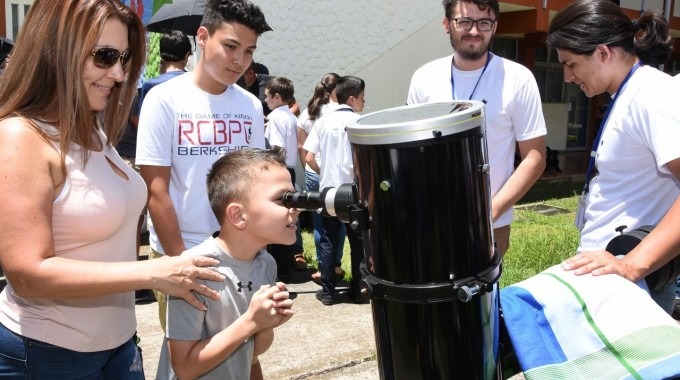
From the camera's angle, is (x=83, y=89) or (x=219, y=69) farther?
(x=219, y=69)

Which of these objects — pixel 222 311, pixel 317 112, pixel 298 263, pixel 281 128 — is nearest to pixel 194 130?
pixel 222 311

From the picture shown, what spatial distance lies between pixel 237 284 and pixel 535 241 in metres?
5.46

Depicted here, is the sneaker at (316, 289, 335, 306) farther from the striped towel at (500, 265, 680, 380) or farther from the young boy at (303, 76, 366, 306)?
the striped towel at (500, 265, 680, 380)

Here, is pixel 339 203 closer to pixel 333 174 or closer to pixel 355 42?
pixel 333 174

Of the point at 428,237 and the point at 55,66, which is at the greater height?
the point at 55,66

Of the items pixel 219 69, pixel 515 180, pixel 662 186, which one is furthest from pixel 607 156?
pixel 219 69

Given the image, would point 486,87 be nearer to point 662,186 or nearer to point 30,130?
point 662,186

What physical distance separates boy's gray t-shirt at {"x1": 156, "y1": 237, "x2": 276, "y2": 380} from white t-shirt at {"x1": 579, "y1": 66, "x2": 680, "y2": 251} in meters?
1.15

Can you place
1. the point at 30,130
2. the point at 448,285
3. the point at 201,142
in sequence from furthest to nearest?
1. the point at 201,142
2. the point at 30,130
3. the point at 448,285

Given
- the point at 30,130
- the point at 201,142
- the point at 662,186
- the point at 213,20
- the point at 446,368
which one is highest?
the point at 213,20

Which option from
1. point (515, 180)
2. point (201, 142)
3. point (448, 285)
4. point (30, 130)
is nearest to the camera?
point (448, 285)

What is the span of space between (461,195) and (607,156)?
42.8 inches

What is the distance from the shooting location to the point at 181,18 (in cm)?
604

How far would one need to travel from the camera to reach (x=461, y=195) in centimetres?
116
